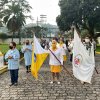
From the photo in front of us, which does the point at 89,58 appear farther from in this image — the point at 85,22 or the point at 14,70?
the point at 85,22

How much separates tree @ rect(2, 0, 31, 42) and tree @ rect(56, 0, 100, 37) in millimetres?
20794

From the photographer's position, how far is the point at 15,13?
75.5 m

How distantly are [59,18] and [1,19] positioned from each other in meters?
25.0

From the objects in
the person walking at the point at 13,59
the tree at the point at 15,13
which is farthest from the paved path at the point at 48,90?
the tree at the point at 15,13

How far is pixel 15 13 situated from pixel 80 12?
2532cm

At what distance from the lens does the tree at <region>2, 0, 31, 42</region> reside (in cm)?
7456

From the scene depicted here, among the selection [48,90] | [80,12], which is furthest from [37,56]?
[80,12]

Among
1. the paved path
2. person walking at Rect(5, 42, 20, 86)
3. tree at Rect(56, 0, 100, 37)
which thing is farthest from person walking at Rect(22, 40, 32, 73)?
tree at Rect(56, 0, 100, 37)

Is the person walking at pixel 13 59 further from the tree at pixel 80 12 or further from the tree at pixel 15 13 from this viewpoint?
the tree at pixel 15 13

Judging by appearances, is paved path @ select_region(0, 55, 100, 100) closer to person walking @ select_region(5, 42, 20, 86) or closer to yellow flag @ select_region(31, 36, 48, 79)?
person walking @ select_region(5, 42, 20, 86)

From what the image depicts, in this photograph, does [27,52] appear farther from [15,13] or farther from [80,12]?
[15,13]

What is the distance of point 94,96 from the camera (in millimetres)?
9625

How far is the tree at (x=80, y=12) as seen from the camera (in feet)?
174

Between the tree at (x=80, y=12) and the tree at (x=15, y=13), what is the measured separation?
68.2 feet
